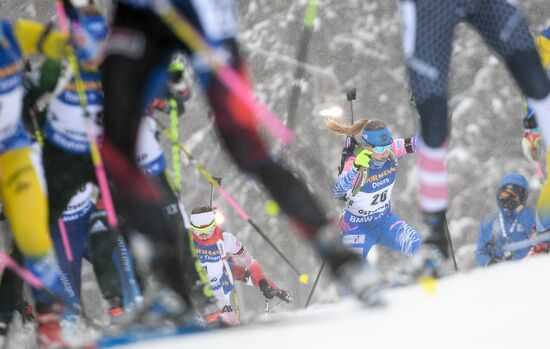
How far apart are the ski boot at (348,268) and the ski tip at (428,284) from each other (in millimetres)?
153

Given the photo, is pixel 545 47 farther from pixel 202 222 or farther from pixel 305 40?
pixel 202 222

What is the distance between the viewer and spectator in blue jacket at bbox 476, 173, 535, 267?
4652mm

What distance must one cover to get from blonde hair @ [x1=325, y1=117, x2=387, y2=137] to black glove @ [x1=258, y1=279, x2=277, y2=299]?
149 cm

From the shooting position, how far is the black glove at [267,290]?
5645 mm

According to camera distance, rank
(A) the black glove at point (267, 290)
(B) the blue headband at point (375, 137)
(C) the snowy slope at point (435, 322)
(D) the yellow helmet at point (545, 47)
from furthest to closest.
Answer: (A) the black glove at point (267, 290)
(B) the blue headband at point (375, 137)
(D) the yellow helmet at point (545, 47)
(C) the snowy slope at point (435, 322)

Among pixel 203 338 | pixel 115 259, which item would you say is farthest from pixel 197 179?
pixel 203 338

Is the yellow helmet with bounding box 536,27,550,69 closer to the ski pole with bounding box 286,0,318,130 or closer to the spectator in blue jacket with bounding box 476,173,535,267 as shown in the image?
the ski pole with bounding box 286,0,318,130

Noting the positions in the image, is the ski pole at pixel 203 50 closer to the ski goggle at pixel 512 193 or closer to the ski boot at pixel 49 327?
the ski boot at pixel 49 327

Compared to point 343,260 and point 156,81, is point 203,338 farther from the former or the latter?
point 156,81

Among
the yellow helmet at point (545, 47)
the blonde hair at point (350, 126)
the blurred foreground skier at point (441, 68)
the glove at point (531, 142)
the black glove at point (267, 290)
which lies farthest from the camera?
the black glove at point (267, 290)

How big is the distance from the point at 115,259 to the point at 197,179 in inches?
382

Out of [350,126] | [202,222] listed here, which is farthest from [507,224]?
[202,222]

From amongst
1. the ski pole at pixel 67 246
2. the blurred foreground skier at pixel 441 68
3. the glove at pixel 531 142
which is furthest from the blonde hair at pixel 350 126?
the blurred foreground skier at pixel 441 68

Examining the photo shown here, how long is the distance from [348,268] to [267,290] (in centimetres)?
398
